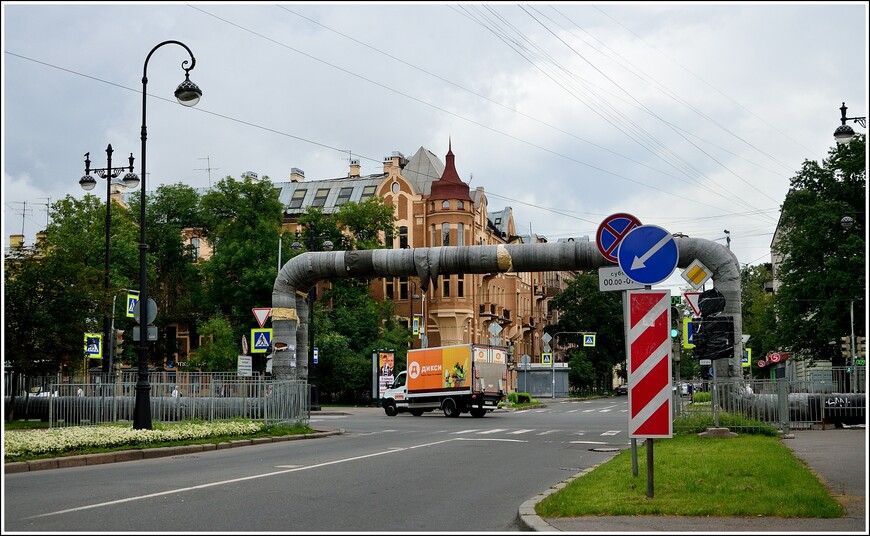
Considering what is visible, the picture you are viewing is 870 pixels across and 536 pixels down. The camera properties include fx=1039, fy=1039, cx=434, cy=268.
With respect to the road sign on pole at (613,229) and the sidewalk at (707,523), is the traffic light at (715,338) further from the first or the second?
the sidewalk at (707,523)

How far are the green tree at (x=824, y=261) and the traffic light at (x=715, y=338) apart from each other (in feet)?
110

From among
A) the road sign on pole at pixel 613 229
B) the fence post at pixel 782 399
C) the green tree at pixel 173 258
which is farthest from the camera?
the green tree at pixel 173 258

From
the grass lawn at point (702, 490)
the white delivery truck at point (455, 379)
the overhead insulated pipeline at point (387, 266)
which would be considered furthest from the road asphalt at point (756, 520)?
the white delivery truck at point (455, 379)

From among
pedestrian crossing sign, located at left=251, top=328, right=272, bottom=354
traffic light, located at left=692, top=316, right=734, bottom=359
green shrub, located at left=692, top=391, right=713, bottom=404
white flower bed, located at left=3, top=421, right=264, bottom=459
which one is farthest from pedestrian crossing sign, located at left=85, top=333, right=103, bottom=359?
traffic light, located at left=692, top=316, right=734, bottom=359

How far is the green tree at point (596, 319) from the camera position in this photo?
10312cm

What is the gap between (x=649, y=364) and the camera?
11.0 m

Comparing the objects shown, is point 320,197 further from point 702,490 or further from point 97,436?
point 702,490

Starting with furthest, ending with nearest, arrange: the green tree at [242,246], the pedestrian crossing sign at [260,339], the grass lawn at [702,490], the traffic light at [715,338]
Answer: the green tree at [242,246], the pedestrian crossing sign at [260,339], the traffic light at [715,338], the grass lawn at [702,490]

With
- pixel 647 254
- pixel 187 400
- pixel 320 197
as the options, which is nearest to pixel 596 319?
pixel 320 197

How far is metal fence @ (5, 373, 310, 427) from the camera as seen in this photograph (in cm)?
2744

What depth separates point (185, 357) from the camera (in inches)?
3290

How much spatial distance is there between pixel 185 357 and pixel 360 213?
901 inches

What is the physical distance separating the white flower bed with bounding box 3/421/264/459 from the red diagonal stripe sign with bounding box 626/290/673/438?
1136cm

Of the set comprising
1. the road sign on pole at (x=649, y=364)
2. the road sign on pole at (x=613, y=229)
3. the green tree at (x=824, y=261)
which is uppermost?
the green tree at (x=824, y=261)
